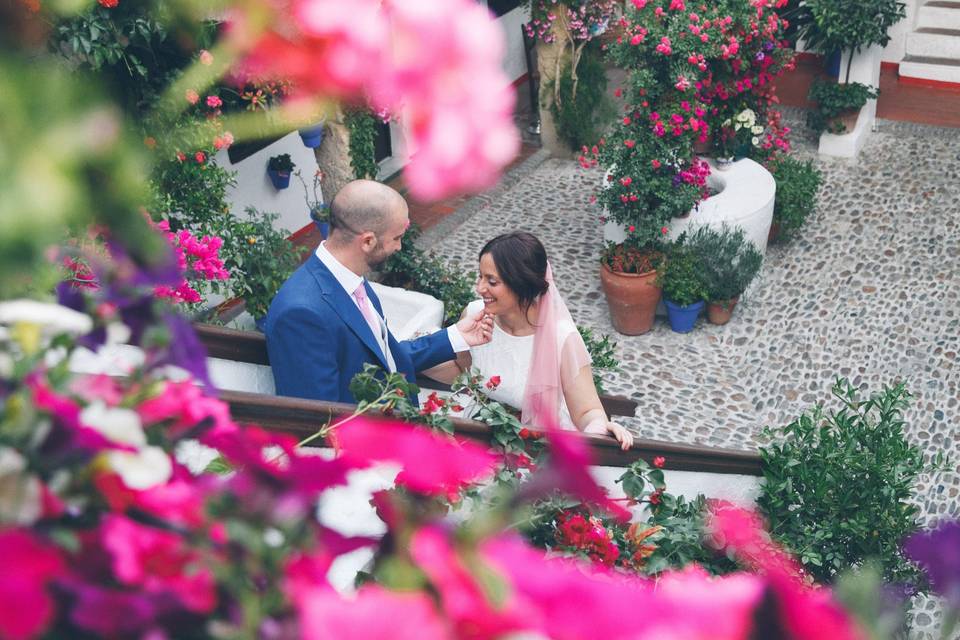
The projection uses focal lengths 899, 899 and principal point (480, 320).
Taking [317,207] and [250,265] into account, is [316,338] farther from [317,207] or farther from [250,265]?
[317,207]

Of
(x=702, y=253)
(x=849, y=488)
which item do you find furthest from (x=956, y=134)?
(x=849, y=488)

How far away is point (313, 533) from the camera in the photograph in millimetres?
564

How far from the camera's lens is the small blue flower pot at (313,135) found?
697cm

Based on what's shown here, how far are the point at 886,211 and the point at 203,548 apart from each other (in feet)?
27.9

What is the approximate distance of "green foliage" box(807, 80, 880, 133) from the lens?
895cm

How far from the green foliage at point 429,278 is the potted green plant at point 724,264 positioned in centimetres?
177

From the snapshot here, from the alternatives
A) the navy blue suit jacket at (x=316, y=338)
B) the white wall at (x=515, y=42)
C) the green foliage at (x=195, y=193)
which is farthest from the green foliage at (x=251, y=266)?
the white wall at (x=515, y=42)

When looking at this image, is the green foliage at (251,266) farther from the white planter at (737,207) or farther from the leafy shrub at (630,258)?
the white planter at (737,207)

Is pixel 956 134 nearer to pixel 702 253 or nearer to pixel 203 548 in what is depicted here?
pixel 702 253

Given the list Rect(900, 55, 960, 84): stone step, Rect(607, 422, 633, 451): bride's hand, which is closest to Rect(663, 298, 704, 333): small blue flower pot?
Rect(607, 422, 633, 451): bride's hand

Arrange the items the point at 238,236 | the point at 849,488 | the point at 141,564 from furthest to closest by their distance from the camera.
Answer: the point at 238,236 < the point at 849,488 < the point at 141,564

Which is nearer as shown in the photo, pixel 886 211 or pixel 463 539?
pixel 463 539

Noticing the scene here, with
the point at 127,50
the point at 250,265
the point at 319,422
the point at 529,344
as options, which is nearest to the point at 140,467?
the point at 319,422

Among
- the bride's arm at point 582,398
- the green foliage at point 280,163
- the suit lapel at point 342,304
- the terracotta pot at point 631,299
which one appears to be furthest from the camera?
the green foliage at point 280,163
